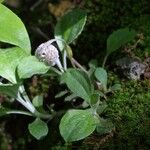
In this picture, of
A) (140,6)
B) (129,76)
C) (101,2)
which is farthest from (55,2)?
(129,76)

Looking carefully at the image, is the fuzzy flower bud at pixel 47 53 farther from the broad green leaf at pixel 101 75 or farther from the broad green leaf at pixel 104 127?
the broad green leaf at pixel 104 127

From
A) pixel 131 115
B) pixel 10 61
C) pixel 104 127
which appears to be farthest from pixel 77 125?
pixel 10 61

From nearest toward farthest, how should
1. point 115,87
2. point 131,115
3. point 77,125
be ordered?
point 77,125, point 131,115, point 115,87

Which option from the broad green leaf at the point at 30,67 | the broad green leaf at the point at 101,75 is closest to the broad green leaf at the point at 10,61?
the broad green leaf at the point at 30,67

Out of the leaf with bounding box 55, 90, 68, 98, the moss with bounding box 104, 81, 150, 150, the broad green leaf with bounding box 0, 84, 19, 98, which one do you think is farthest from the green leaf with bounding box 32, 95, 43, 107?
the moss with bounding box 104, 81, 150, 150

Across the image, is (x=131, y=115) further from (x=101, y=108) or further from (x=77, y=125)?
(x=77, y=125)

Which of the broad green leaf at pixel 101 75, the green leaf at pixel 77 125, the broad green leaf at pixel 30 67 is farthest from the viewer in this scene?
the broad green leaf at pixel 101 75
